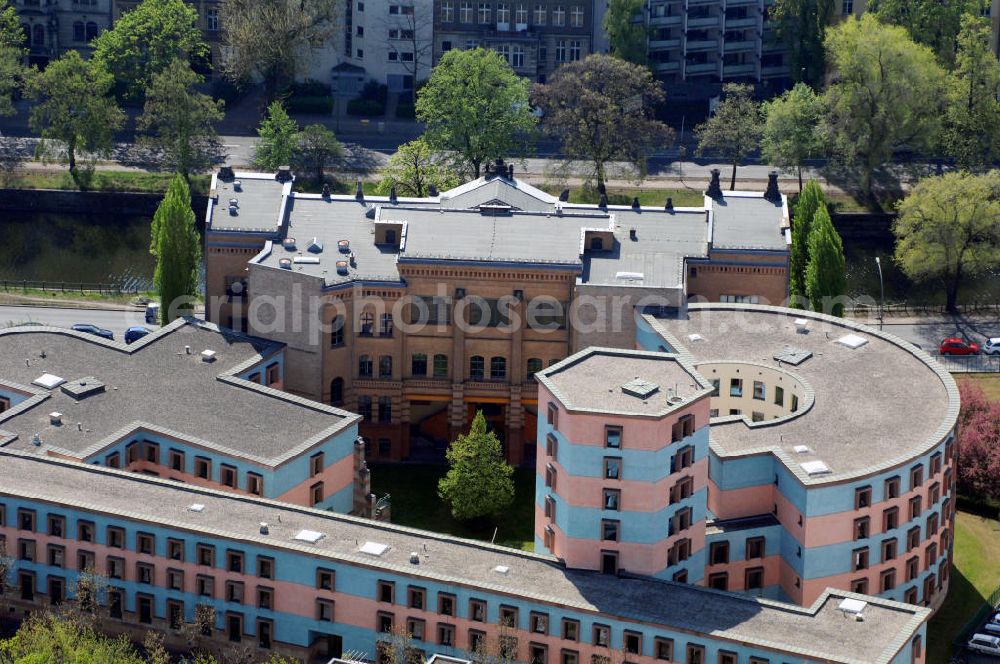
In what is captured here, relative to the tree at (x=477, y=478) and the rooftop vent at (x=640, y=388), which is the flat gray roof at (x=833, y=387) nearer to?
the rooftop vent at (x=640, y=388)

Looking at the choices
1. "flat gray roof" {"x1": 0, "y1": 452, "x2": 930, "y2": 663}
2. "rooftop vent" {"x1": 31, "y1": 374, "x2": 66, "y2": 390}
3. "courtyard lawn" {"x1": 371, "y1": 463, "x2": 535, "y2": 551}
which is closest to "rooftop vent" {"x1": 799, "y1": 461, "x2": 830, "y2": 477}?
"flat gray roof" {"x1": 0, "y1": 452, "x2": 930, "y2": 663}

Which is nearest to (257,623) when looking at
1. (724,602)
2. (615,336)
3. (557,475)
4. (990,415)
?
(557,475)

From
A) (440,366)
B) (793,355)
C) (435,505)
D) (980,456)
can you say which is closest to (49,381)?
(435,505)

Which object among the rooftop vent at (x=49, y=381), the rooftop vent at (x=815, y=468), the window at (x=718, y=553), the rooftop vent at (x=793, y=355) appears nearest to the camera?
the rooftop vent at (x=815, y=468)

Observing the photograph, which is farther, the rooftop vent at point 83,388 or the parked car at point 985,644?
the rooftop vent at point 83,388

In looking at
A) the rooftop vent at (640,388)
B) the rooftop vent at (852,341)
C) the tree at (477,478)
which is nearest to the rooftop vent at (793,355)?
the rooftop vent at (852,341)

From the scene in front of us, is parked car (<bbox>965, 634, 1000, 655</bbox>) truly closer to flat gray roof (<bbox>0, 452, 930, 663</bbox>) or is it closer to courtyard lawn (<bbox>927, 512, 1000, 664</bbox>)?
courtyard lawn (<bbox>927, 512, 1000, 664</bbox>)

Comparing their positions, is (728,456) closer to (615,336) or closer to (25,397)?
(615,336)
